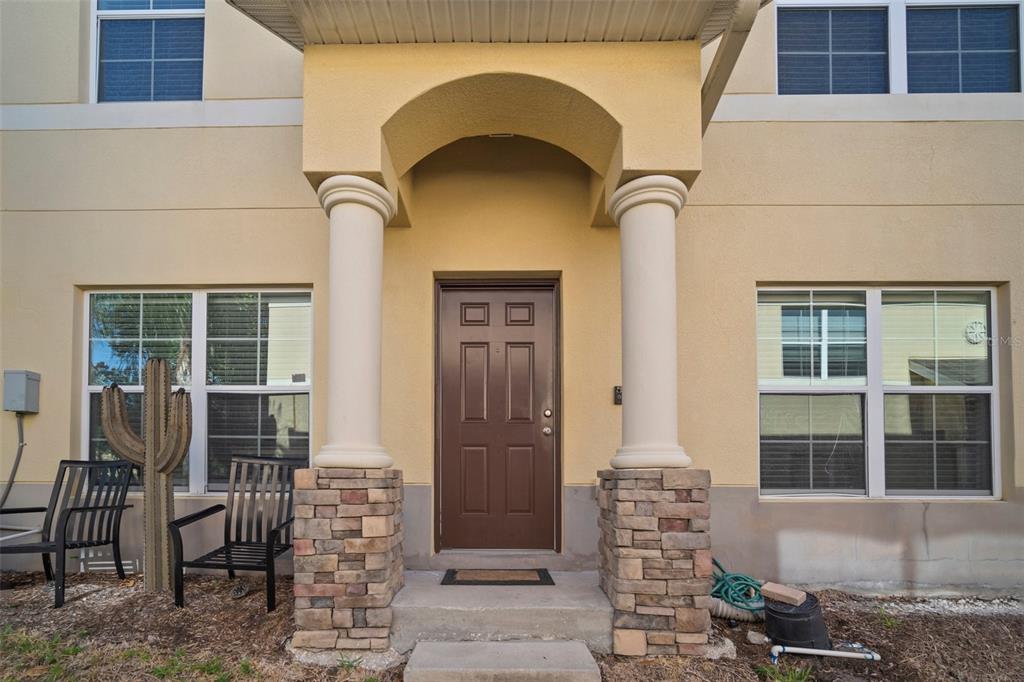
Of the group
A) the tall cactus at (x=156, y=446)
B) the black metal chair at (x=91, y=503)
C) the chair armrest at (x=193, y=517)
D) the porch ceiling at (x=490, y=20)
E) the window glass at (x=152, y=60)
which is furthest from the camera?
the window glass at (x=152, y=60)

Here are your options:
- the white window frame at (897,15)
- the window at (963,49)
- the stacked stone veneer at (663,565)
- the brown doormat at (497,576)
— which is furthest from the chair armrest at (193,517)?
the window at (963,49)

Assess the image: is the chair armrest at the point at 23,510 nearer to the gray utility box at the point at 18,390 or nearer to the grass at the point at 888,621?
the gray utility box at the point at 18,390

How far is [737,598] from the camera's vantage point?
163 inches

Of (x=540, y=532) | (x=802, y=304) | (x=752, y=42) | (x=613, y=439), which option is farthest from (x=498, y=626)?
(x=752, y=42)

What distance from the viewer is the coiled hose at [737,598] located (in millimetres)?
4051

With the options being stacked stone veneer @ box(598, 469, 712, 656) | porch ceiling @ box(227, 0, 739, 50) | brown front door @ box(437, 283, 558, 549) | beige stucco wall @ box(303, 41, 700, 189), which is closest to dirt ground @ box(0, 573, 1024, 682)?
stacked stone veneer @ box(598, 469, 712, 656)

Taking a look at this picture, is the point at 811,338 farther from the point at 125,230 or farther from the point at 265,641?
the point at 125,230

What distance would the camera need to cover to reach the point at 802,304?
16.1 ft

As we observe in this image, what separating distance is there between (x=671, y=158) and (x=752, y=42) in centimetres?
189

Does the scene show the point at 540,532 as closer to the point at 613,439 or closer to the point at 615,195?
the point at 613,439

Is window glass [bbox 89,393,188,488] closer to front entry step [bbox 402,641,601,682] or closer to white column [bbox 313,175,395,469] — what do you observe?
white column [bbox 313,175,395,469]

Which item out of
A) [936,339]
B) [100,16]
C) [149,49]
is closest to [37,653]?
[149,49]

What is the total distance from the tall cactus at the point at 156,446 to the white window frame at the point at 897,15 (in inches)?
182

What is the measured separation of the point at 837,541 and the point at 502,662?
8.61ft
